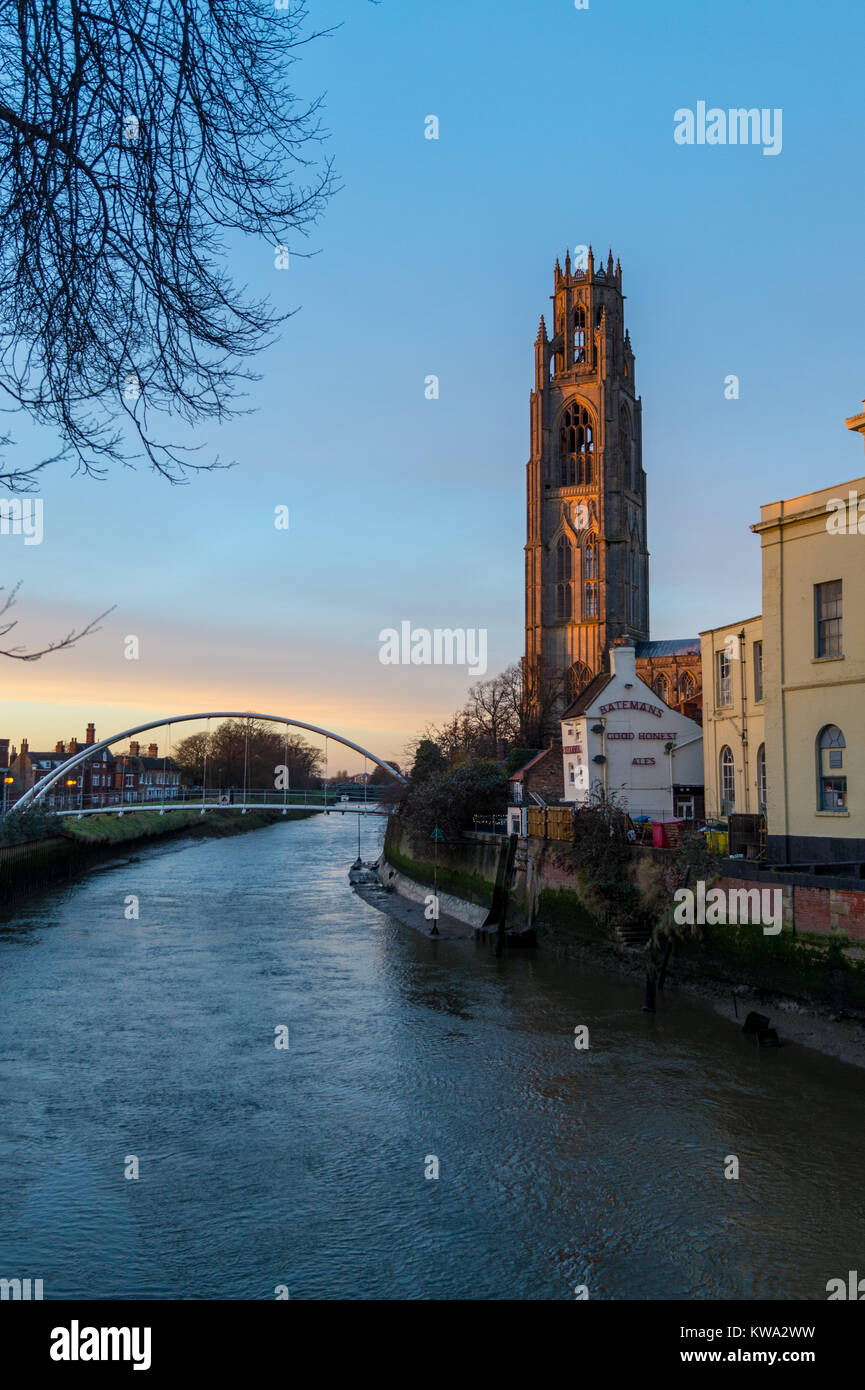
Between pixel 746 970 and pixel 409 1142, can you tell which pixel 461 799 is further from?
pixel 409 1142

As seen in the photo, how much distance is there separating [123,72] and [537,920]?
1230 inches

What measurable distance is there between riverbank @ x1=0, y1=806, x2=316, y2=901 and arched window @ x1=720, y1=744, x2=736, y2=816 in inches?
1315

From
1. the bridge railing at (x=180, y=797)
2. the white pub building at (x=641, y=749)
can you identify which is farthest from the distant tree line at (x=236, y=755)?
the white pub building at (x=641, y=749)

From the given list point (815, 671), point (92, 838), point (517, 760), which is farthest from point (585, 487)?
point (815, 671)

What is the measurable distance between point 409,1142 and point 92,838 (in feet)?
195

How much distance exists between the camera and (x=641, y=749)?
3941 centimetres

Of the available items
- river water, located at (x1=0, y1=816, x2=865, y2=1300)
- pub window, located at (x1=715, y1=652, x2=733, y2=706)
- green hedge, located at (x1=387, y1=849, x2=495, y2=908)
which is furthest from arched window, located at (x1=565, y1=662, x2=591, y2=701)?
river water, located at (x1=0, y1=816, x2=865, y2=1300)

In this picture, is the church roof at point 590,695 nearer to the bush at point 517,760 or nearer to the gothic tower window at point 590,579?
the bush at point 517,760

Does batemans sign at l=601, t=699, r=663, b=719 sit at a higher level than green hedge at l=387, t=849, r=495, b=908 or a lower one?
higher

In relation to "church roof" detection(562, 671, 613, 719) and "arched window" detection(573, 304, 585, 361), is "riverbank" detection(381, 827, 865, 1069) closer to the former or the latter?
"church roof" detection(562, 671, 613, 719)

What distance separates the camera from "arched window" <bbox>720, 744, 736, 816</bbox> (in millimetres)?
32781

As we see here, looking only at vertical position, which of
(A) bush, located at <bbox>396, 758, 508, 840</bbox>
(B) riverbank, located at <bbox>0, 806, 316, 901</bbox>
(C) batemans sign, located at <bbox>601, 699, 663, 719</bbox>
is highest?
(C) batemans sign, located at <bbox>601, 699, 663, 719</bbox>

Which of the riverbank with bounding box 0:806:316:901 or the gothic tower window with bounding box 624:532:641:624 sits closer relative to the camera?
the riverbank with bounding box 0:806:316:901

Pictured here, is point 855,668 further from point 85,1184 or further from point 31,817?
point 31,817
